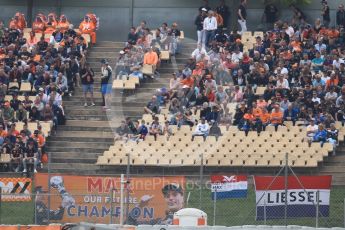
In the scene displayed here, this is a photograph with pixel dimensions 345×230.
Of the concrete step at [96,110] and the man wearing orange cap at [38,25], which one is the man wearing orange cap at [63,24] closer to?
the man wearing orange cap at [38,25]

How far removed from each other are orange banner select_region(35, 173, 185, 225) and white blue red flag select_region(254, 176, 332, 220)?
1.88 meters

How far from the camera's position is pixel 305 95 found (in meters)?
44.0

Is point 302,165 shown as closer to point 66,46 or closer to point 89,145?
point 89,145

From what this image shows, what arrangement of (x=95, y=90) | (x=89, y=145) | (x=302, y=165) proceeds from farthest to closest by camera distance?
1. (x=95, y=90)
2. (x=89, y=145)
3. (x=302, y=165)

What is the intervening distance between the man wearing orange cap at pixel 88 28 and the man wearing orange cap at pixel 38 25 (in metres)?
1.28

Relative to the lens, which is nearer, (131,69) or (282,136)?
(282,136)

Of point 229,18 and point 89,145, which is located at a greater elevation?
point 229,18

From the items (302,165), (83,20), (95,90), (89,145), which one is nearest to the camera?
(302,165)

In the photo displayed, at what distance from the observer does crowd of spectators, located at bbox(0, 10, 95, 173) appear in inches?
1702

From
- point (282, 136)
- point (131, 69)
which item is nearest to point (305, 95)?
point (282, 136)

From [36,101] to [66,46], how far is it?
12.0ft

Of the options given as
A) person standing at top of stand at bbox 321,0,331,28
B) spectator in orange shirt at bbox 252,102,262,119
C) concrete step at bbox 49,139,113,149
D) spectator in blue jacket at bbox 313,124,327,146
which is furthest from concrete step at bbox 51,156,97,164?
person standing at top of stand at bbox 321,0,331,28

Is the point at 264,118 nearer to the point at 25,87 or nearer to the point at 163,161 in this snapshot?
the point at 163,161

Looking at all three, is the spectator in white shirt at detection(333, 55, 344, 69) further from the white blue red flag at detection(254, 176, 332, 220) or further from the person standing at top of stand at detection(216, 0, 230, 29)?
the white blue red flag at detection(254, 176, 332, 220)
